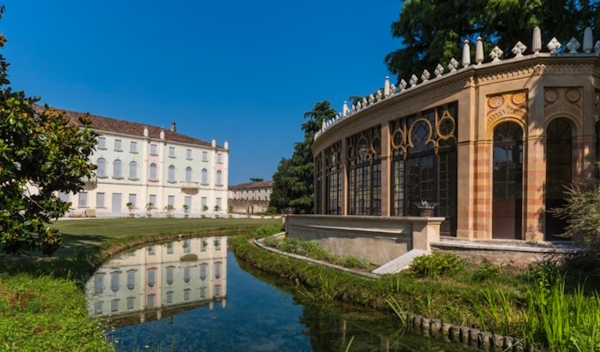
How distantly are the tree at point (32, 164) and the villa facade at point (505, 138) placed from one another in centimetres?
1047

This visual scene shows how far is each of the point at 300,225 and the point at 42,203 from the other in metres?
11.6

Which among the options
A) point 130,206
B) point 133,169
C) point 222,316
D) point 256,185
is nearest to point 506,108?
point 222,316

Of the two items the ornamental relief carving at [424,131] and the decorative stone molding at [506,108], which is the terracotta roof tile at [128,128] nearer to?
the ornamental relief carving at [424,131]

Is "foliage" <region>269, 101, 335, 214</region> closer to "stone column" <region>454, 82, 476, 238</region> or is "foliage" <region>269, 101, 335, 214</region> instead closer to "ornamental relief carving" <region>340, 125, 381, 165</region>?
"ornamental relief carving" <region>340, 125, 381, 165</region>

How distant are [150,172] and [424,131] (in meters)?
45.1

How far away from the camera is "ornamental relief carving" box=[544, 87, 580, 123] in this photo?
11.9 metres

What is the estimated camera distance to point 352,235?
48.2ft

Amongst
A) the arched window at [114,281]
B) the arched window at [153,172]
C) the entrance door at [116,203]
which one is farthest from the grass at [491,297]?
the arched window at [153,172]

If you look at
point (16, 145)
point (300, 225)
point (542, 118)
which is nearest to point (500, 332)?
point (542, 118)

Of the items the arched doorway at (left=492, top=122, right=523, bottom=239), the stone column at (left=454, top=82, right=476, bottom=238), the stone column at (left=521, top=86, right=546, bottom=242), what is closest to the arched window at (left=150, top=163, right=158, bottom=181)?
the stone column at (left=454, top=82, right=476, bottom=238)

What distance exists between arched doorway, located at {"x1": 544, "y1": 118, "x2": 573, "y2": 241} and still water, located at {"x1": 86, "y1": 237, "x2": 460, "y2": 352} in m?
6.25

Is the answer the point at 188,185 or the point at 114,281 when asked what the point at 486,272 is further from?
the point at 188,185

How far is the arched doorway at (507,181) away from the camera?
40.6 feet

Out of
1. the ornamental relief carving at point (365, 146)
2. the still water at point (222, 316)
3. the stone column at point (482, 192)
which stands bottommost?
the still water at point (222, 316)
